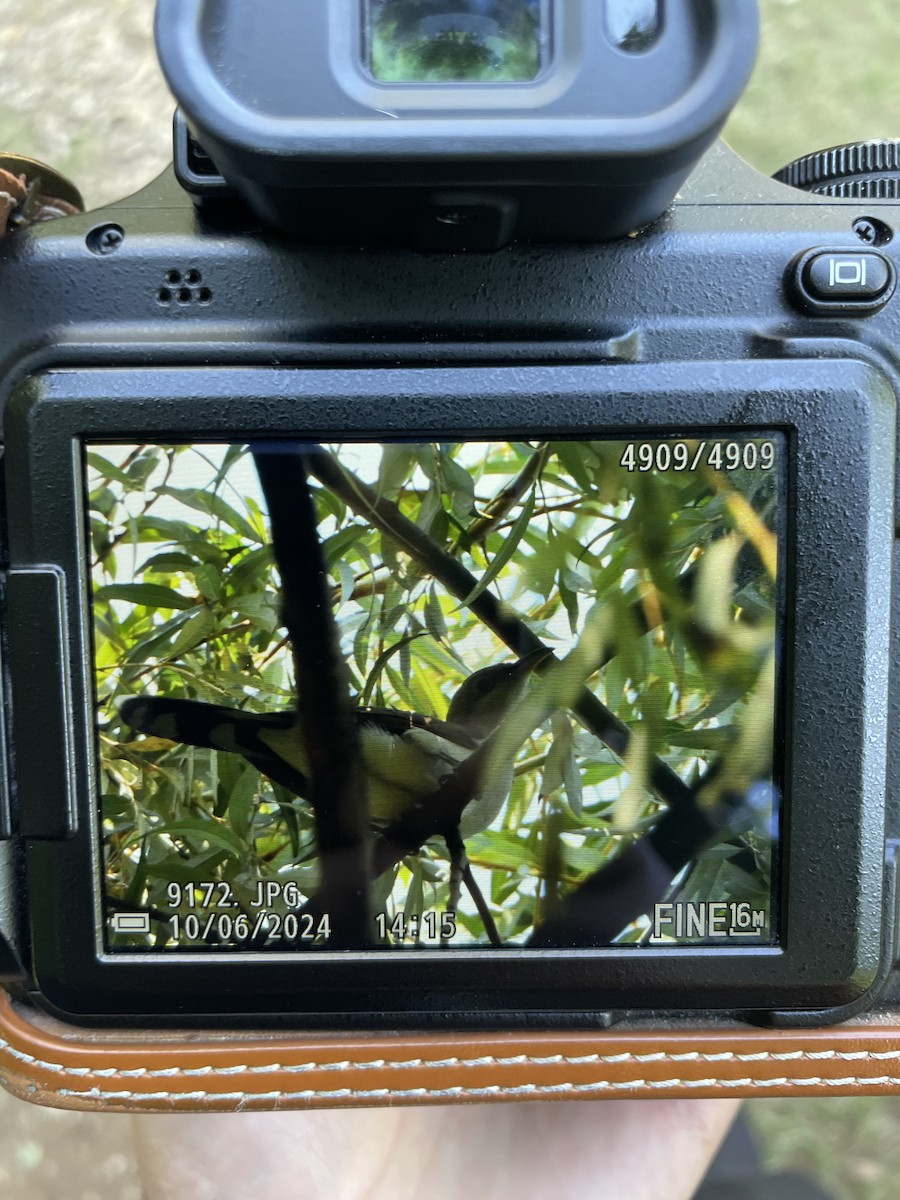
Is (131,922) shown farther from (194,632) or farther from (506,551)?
(506,551)

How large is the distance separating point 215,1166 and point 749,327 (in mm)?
547

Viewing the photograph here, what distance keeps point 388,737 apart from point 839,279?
28 centimetres

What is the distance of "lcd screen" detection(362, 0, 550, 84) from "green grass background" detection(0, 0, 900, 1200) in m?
0.53

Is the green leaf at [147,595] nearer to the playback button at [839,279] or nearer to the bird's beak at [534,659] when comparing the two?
the bird's beak at [534,659]

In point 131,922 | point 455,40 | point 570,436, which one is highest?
point 455,40

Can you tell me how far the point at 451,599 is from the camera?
42cm

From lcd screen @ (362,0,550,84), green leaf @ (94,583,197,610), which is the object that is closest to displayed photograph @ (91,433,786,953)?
green leaf @ (94,583,197,610)

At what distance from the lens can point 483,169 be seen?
0.33m

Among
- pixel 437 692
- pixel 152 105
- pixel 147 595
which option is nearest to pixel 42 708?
pixel 147 595

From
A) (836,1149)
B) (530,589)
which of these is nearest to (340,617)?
(530,589)

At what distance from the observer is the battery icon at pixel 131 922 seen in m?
0.44

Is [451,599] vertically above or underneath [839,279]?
underneath

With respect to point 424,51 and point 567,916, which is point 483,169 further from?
point 567,916

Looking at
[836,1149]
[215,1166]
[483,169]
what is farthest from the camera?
[836,1149]
